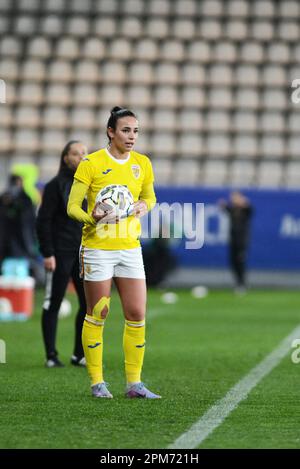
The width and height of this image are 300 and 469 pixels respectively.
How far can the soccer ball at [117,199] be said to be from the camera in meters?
7.26

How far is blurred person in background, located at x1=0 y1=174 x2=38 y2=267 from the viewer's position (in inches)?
672

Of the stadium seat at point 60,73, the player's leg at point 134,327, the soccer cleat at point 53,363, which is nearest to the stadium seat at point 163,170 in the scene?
the stadium seat at point 60,73

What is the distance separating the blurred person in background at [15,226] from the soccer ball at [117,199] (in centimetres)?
983

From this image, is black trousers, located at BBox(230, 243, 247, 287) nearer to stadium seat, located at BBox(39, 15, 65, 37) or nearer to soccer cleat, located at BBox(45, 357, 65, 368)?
stadium seat, located at BBox(39, 15, 65, 37)

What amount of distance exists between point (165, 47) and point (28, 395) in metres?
21.1

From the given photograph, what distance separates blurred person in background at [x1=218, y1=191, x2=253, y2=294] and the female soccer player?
46.4 ft

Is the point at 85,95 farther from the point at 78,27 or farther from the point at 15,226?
the point at 15,226

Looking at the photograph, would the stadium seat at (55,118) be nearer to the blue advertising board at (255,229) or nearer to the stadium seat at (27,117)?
the stadium seat at (27,117)

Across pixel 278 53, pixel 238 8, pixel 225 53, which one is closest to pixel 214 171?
pixel 225 53

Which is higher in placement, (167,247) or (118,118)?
(118,118)

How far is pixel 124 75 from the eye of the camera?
2792 cm

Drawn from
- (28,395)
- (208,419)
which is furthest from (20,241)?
(208,419)
